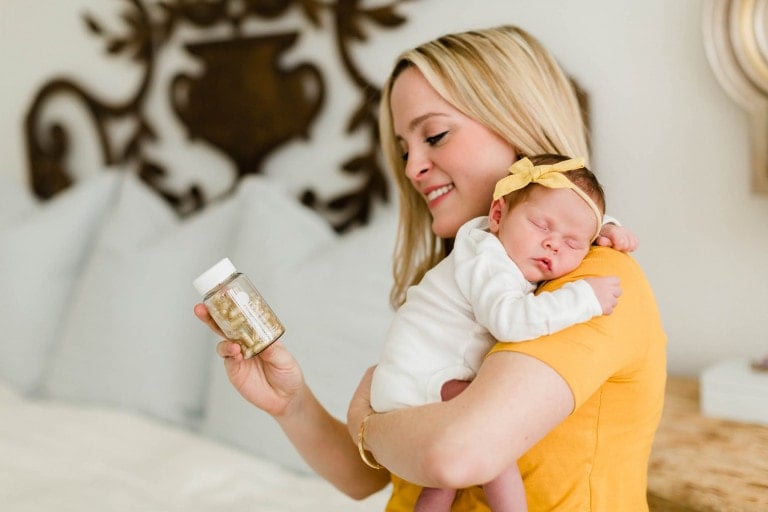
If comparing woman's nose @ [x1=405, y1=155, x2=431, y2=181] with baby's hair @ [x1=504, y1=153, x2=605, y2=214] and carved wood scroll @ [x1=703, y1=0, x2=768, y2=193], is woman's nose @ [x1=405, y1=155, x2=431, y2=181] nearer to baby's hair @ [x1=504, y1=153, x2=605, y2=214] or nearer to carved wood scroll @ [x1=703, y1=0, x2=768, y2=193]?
baby's hair @ [x1=504, y1=153, x2=605, y2=214]

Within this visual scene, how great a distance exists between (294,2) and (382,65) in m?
0.34

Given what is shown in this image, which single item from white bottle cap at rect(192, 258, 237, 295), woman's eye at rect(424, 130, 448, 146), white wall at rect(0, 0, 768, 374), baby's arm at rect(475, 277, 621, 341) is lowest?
white wall at rect(0, 0, 768, 374)

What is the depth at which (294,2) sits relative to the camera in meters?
2.23

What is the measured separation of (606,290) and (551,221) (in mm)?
113

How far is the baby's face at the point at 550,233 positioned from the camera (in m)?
0.95

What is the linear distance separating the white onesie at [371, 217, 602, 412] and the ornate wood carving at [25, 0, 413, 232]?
115 cm

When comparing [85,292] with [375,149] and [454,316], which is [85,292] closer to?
[375,149]

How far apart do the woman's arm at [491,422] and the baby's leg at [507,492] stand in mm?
78

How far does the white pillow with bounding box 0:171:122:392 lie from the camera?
8.02ft

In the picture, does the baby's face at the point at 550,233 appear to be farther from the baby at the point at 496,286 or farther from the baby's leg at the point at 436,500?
the baby's leg at the point at 436,500

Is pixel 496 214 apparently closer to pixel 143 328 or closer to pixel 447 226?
pixel 447 226

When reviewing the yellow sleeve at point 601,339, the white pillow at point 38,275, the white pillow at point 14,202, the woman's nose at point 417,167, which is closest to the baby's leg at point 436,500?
the yellow sleeve at point 601,339

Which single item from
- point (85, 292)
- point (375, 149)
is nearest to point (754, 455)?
point (375, 149)

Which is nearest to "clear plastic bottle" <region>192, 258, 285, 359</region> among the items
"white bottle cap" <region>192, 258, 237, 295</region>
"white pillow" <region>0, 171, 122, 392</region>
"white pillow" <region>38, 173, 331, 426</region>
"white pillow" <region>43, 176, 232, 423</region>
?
"white bottle cap" <region>192, 258, 237, 295</region>
